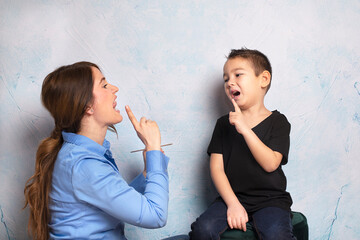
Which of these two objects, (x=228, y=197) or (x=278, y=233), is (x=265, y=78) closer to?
(x=228, y=197)

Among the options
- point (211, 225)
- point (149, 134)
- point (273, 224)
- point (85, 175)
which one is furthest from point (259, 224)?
point (85, 175)

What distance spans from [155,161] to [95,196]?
19cm

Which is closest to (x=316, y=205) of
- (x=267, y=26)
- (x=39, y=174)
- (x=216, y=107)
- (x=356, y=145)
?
(x=356, y=145)

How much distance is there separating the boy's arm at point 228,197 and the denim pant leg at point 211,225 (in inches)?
0.9

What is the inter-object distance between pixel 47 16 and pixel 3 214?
0.80m

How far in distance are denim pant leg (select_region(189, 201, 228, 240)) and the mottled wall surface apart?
32cm

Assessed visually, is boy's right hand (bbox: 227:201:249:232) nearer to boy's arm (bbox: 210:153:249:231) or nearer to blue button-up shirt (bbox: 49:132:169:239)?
boy's arm (bbox: 210:153:249:231)

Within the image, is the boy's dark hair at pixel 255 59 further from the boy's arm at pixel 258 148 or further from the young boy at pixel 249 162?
the boy's arm at pixel 258 148

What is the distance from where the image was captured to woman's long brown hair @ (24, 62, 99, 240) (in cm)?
108

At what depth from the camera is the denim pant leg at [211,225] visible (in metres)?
1.18

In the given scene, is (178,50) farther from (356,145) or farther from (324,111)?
(356,145)

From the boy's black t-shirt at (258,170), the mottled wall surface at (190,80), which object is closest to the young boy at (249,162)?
the boy's black t-shirt at (258,170)

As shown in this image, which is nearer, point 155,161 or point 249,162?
point 155,161

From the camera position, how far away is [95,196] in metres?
0.99
